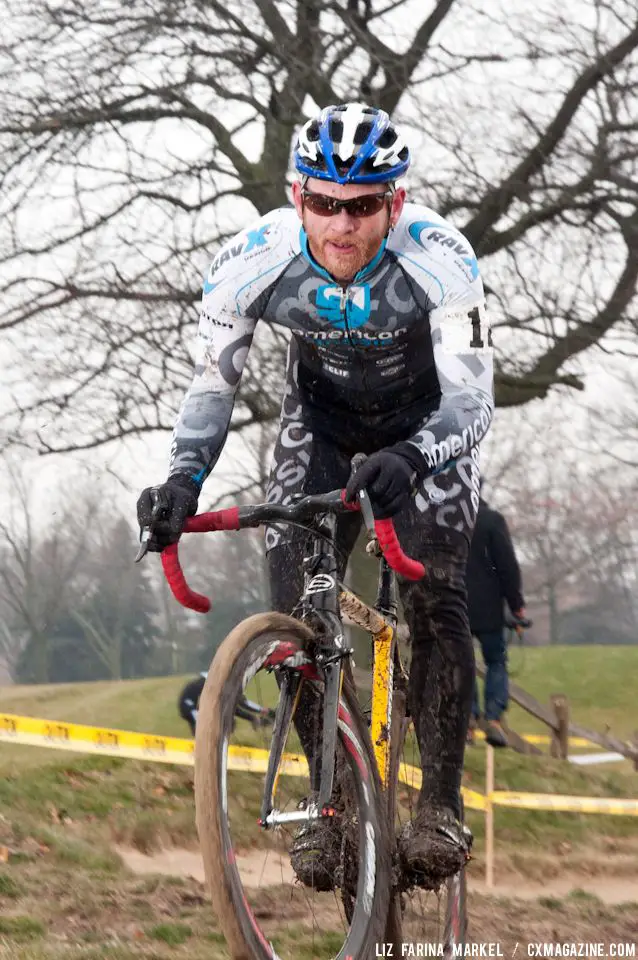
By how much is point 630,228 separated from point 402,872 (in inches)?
398

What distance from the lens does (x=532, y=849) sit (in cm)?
987

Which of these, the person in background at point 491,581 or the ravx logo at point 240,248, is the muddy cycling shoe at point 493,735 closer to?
the person in background at point 491,581

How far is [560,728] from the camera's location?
46.9 feet

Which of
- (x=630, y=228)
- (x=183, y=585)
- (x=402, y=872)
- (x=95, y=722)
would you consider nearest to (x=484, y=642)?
(x=630, y=228)

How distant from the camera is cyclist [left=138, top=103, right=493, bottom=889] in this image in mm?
3885

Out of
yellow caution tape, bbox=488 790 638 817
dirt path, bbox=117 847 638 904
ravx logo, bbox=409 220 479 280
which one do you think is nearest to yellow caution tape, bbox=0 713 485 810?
yellow caution tape, bbox=488 790 638 817

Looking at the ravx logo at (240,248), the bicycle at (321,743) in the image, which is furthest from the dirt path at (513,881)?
the ravx logo at (240,248)

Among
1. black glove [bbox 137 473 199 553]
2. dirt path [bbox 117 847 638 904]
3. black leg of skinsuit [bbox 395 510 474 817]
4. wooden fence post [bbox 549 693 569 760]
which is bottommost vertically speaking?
dirt path [bbox 117 847 638 904]

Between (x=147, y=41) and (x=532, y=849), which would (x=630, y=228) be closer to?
(x=147, y=41)

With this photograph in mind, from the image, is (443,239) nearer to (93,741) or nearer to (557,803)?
(93,741)

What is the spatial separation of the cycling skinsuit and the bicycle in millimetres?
177

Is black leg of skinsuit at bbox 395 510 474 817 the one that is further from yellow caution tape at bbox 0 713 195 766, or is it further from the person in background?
the person in background

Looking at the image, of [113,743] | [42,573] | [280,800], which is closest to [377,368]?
[280,800]

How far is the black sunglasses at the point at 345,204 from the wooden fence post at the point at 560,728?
11185 mm
